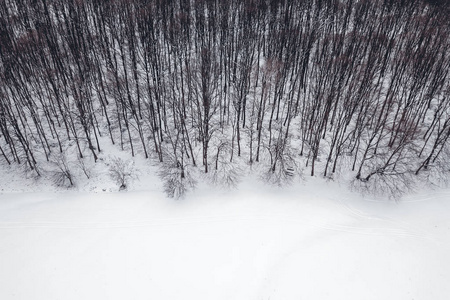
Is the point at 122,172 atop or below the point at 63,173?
below

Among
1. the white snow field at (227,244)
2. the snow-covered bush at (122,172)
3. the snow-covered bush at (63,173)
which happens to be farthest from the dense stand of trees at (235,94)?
the white snow field at (227,244)

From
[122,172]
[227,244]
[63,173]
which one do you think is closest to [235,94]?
[122,172]

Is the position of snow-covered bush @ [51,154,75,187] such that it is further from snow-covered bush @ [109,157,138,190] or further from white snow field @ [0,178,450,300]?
snow-covered bush @ [109,157,138,190]

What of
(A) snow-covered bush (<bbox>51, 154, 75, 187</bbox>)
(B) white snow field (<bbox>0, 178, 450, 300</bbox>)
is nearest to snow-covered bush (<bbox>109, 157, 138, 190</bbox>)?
(B) white snow field (<bbox>0, 178, 450, 300</bbox>)

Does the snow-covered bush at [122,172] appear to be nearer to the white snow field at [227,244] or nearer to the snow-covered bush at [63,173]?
the white snow field at [227,244]

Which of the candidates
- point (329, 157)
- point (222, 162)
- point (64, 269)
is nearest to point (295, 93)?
point (329, 157)

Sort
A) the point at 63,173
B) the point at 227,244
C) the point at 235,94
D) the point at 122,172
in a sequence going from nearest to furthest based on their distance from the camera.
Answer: the point at 227,244
the point at 63,173
the point at 122,172
the point at 235,94

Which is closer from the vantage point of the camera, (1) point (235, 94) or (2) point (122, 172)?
(2) point (122, 172)

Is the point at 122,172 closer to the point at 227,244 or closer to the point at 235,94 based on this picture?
the point at 227,244
